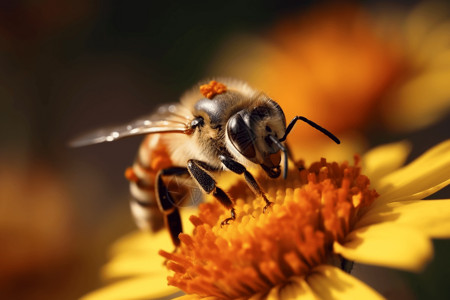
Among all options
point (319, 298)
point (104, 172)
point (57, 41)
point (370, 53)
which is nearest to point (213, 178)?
point (319, 298)

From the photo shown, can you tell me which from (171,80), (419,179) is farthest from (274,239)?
(171,80)

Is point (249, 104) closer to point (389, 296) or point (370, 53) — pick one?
point (389, 296)

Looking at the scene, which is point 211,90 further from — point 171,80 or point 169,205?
point 171,80

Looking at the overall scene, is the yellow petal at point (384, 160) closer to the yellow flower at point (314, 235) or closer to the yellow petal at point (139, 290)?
the yellow flower at point (314, 235)

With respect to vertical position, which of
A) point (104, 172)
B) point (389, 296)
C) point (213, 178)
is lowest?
point (389, 296)

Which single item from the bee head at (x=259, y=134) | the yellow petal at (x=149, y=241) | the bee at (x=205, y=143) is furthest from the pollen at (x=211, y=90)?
the yellow petal at (x=149, y=241)

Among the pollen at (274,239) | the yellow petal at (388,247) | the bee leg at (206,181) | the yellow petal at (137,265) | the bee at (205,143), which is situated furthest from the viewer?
the yellow petal at (137,265)

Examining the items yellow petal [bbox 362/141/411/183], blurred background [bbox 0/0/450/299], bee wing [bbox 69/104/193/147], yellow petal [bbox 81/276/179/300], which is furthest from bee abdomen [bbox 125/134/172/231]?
blurred background [bbox 0/0/450/299]
